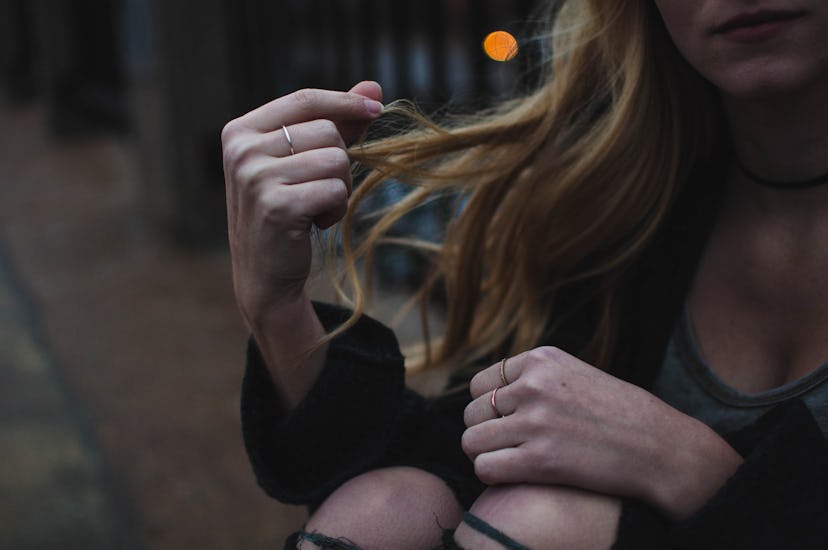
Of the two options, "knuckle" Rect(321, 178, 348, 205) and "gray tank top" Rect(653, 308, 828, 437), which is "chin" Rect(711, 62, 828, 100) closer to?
"gray tank top" Rect(653, 308, 828, 437)

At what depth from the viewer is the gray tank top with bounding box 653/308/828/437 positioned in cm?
143

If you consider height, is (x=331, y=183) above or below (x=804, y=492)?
above

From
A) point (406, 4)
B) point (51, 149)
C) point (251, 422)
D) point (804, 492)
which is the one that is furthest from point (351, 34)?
point (51, 149)

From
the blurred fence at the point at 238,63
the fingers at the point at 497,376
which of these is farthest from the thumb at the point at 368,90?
the blurred fence at the point at 238,63

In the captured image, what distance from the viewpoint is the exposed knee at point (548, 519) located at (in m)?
1.22

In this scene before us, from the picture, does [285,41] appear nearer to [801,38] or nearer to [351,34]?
[351,34]

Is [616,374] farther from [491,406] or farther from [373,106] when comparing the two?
[373,106]

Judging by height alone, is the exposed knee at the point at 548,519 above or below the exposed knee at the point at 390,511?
above

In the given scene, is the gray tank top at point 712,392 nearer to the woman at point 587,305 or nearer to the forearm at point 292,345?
the woman at point 587,305

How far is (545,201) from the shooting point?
1.78 meters

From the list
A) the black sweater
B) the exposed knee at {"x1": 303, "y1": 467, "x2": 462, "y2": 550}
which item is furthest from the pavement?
the exposed knee at {"x1": 303, "y1": 467, "x2": 462, "y2": 550}

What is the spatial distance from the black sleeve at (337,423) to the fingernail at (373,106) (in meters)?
0.33

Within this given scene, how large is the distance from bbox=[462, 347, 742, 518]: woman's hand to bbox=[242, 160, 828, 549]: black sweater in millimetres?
35

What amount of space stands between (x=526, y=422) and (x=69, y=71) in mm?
8957
